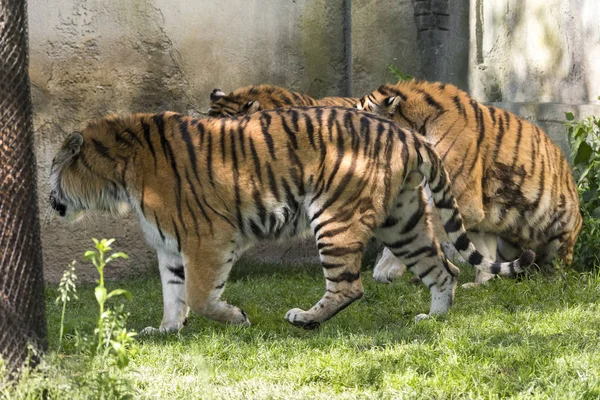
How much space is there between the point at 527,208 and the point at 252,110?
215 cm

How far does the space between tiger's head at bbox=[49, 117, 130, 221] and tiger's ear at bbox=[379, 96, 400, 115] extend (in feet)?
6.59

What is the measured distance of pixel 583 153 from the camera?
712 cm

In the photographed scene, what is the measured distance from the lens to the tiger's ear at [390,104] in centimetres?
661

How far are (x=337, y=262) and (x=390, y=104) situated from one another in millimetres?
1805

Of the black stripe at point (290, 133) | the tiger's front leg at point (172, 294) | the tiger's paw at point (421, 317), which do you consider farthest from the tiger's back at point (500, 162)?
the tiger's front leg at point (172, 294)

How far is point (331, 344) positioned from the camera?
15.1ft

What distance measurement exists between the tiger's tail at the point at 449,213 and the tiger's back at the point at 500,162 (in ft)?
3.21

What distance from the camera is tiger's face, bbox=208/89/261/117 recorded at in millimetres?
7168

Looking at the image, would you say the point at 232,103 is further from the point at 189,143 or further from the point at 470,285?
the point at 470,285

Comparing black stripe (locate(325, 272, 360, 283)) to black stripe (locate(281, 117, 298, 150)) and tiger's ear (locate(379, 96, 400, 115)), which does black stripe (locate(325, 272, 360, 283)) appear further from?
tiger's ear (locate(379, 96, 400, 115))

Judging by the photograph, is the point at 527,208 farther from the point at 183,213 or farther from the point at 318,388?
the point at 318,388

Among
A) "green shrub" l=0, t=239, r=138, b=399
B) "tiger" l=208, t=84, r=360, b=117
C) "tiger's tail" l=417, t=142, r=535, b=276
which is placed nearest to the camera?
"green shrub" l=0, t=239, r=138, b=399

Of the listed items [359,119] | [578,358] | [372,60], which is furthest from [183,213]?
[372,60]

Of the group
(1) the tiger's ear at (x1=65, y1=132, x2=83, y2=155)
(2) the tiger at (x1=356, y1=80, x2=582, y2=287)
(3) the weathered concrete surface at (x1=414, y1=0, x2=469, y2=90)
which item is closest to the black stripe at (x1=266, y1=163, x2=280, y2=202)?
(1) the tiger's ear at (x1=65, y1=132, x2=83, y2=155)
